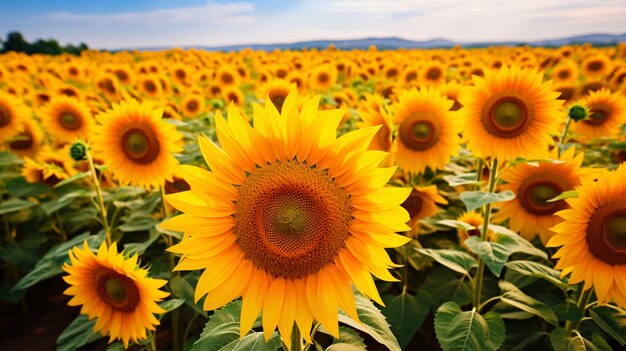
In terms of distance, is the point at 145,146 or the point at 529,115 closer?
the point at 529,115

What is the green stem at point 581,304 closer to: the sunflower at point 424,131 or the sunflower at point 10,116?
the sunflower at point 424,131

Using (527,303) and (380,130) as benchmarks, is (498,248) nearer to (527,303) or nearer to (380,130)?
(527,303)

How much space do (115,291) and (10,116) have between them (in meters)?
3.71

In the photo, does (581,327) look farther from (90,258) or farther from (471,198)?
(90,258)

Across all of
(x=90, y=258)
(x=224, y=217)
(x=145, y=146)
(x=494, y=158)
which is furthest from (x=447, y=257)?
(x=145, y=146)

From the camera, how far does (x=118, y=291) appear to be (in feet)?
6.70

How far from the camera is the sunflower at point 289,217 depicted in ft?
4.28

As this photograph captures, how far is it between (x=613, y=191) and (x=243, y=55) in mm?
14733

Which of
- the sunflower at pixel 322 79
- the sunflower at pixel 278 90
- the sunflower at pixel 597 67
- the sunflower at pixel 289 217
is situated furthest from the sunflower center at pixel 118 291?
the sunflower at pixel 597 67

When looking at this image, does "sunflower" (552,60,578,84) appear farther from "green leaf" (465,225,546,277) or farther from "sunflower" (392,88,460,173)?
"green leaf" (465,225,546,277)

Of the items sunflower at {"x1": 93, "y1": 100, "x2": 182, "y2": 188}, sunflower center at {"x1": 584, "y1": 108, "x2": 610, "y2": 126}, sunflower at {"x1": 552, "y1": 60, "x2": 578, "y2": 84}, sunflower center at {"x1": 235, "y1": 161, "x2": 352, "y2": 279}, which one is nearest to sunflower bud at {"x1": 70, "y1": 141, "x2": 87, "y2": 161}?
sunflower at {"x1": 93, "y1": 100, "x2": 182, "y2": 188}


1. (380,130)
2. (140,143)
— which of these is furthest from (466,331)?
(140,143)

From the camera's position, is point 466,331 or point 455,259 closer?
point 466,331

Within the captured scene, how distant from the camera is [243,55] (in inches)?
599
